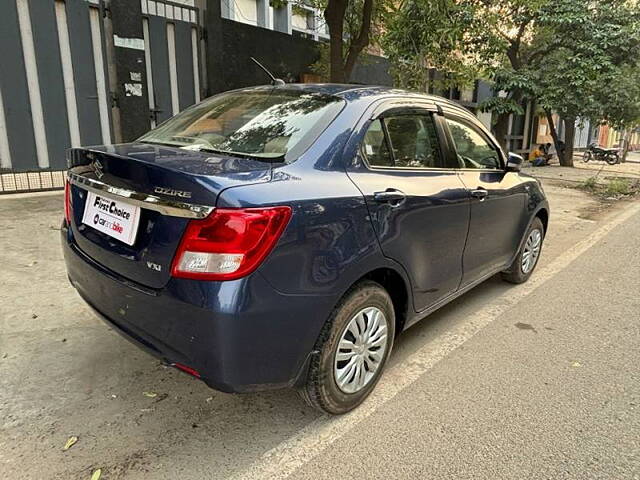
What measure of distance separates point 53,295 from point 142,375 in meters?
1.49

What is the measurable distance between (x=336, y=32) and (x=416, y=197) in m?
5.51

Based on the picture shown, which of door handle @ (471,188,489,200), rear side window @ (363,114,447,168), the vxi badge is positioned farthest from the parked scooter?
the vxi badge

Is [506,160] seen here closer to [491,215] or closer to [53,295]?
[491,215]

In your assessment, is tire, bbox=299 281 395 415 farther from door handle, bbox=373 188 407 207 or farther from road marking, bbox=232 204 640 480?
door handle, bbox=373 188 407 207

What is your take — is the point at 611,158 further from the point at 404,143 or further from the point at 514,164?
the point at 404,143

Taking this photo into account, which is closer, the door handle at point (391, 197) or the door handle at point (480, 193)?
the door handle at point (391, 197)

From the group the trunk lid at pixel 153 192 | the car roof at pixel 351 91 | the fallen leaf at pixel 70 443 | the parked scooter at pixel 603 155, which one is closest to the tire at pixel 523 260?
the car roof at pixel 351 91

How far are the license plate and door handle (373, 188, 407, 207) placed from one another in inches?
45.7

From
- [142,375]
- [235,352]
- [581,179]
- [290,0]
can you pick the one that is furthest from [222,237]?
[581,179]

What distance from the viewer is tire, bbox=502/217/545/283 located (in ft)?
14.8

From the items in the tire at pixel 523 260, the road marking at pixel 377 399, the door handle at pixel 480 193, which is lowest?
the road marking at pixel 377 399

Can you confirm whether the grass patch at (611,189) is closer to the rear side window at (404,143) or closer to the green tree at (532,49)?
the green tree at (532,49)

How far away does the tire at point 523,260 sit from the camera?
452 centimetres

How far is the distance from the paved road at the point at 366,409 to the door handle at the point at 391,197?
3.61 feet
